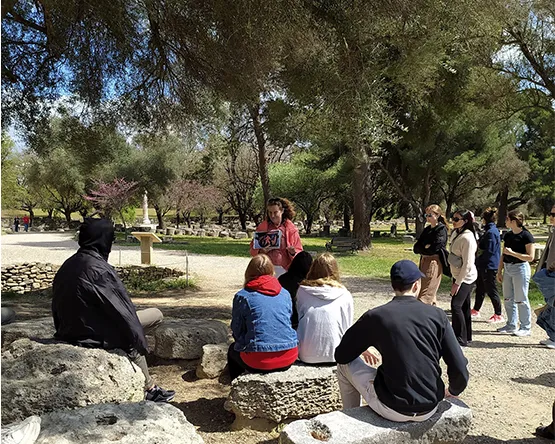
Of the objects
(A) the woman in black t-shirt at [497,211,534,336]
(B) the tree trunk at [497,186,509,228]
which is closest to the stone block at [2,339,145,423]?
(A) the woman in black t-shirt at [497,211,534,336]

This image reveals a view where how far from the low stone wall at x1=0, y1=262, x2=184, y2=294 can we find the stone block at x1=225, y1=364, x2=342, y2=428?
913cm

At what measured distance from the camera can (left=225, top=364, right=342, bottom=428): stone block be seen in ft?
11.9

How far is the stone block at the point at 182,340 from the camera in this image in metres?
5.28

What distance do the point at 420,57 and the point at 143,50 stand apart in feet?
13.0

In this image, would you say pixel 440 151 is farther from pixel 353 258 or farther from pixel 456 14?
pixel 456 14

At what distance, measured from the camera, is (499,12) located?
7352 millimetres

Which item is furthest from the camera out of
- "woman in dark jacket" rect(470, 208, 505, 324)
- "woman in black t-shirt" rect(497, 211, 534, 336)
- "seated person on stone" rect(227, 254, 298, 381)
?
"woman in dark jacket" rect(470, 208, 505, 324)

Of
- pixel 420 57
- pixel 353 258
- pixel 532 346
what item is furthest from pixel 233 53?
pixel 353 258

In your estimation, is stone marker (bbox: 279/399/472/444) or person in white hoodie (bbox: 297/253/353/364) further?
person in white hoodie (bbox: 297/253/353/364)

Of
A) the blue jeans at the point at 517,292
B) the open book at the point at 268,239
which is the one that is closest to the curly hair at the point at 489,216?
the blue jeans at the point at 517,292

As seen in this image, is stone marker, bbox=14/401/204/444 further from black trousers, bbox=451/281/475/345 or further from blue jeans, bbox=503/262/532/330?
blue jeans, bbox=503/262/532/330

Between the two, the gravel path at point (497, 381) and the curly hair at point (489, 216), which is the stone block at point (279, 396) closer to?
the gravel path at point (497, 381)

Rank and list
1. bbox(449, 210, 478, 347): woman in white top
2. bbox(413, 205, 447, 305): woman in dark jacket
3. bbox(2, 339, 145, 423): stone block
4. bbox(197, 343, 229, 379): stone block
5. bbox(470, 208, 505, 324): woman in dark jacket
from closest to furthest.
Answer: bbox(2, 339, 145, 423): stone block < bbox(197, 343, 229, 379): stone block < bbox(449, 210, 478, 347): woman in white top < bbox(413, 205, 447, 305): woman in dark jacket < bbox(470, 208, 505, 324): woman in dark jacket

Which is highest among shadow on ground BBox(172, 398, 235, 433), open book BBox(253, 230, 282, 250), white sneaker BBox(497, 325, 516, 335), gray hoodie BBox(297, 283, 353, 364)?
open book BBox(253, 230, 282, 250)
